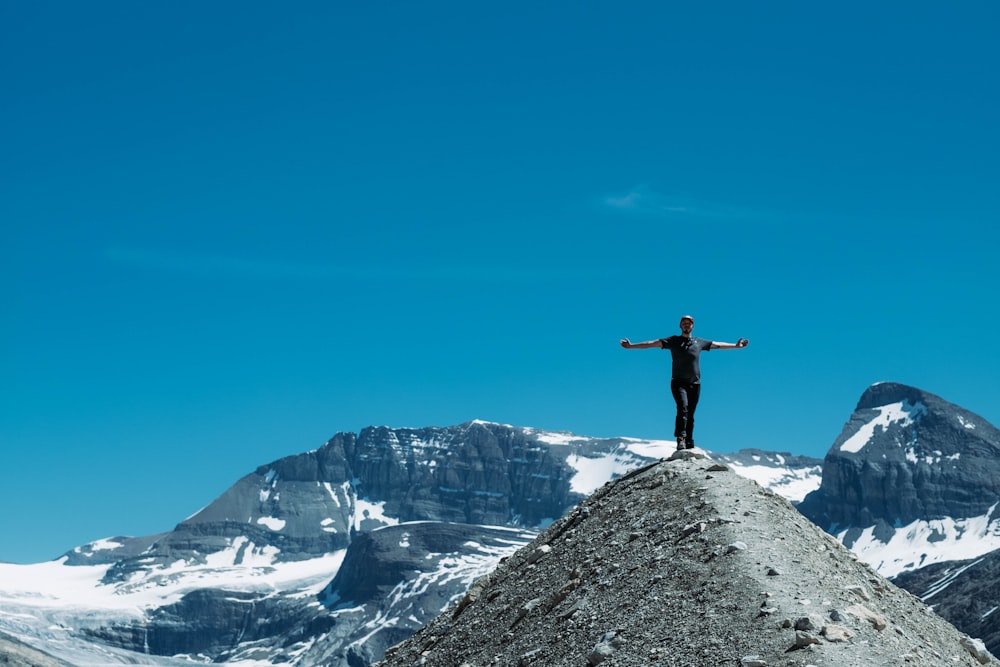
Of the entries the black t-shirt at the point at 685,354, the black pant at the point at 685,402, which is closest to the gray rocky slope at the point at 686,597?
the black pant at the point at 685,402

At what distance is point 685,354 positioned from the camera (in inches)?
1462

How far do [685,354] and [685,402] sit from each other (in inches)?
57.4

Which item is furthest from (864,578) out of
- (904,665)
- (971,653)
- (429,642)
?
(429,642)

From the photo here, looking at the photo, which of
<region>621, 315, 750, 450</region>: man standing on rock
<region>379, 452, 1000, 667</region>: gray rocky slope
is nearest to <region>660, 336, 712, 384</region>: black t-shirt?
<region>621, 315, 750, 450</region>: man standing on rock

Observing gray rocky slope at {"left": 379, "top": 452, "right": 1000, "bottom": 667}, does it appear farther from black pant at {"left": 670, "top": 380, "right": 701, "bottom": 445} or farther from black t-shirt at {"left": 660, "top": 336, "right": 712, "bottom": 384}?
black t-shirt at {"left": 660, "top": 336, "right": 712, "bottom": 384}

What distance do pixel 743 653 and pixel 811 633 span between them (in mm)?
1329

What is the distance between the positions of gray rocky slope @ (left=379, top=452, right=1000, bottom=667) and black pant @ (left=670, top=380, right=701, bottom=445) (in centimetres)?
73

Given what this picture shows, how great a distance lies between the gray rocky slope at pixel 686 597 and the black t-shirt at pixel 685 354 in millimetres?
2427

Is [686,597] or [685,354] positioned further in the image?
[685,354]

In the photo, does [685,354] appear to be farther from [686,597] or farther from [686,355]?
[686,597]

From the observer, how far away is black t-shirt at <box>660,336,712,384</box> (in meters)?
37.1

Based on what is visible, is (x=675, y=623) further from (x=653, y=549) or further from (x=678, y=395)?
(x=678, y=395)

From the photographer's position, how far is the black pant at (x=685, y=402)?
37.5m

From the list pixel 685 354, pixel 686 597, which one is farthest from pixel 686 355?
pixel 686 597
